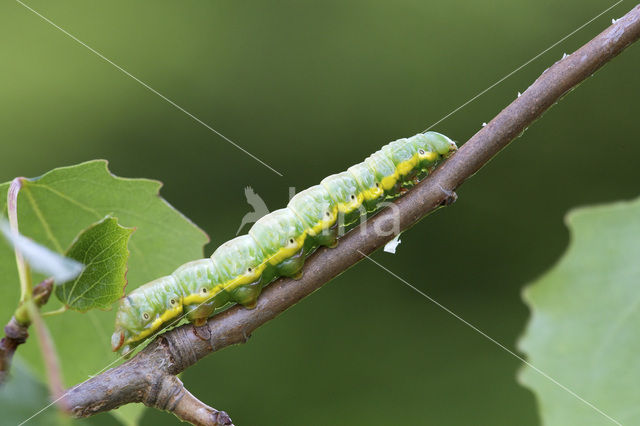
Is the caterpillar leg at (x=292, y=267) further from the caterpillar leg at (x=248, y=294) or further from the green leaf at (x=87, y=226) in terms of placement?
the green leaf at (x=87, y=226)

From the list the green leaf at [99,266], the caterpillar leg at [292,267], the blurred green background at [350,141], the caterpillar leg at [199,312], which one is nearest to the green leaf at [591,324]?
the caterpillar leg at [292,267]

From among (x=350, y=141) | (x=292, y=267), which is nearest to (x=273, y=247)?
(x=292, y=267)

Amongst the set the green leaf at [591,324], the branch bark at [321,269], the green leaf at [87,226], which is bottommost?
the green leaf at [591,324]

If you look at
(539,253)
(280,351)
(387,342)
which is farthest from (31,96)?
(539,253)

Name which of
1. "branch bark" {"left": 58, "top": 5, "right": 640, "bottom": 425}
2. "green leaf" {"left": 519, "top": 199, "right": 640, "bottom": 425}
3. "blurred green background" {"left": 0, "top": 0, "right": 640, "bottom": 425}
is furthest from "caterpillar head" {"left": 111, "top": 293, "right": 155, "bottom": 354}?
"blurred green background" {"left": 0, "top": 0, "right": 640, "bottom": 425}

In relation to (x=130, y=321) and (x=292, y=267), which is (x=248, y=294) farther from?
(x=130, y=321)

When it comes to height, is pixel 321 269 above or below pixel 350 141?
below
